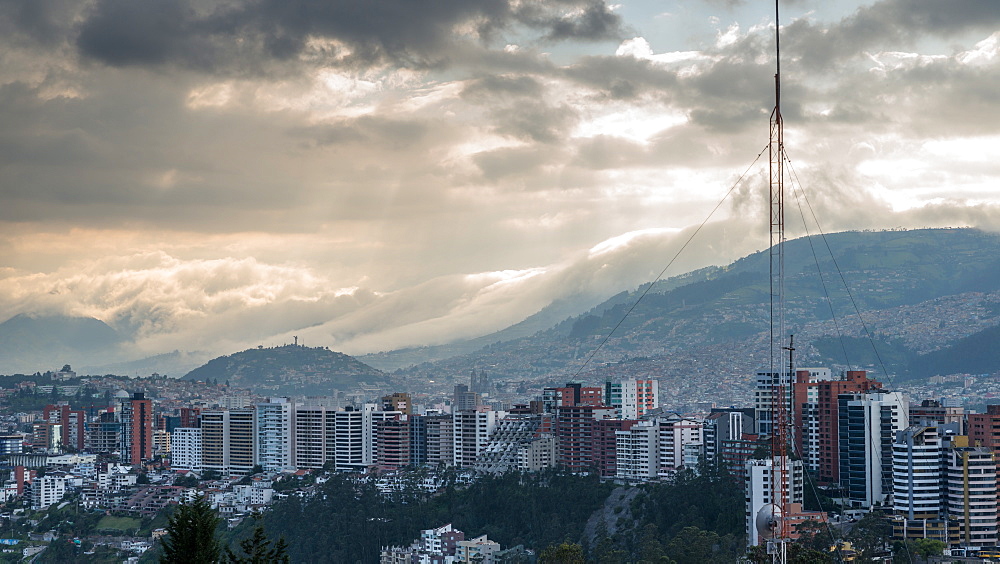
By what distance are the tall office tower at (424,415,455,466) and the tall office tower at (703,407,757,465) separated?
493 inches

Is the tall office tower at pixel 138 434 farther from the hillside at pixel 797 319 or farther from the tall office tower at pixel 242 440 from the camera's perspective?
the hillside at pixel 797 319

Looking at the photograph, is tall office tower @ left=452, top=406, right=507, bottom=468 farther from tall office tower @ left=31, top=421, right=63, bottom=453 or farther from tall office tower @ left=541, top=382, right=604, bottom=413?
tall office tower @ left=31, top=421, right=63, bottom=453

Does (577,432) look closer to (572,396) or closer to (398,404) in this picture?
(572,396)

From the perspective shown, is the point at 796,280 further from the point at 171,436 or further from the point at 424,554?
the point at 424,554

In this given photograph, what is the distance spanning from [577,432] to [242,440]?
20.5 m

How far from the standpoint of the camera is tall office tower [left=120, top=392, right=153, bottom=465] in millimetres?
65812

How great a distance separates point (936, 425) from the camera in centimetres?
3183

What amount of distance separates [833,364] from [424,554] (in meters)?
69.9

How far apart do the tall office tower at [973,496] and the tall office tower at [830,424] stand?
18.4ft

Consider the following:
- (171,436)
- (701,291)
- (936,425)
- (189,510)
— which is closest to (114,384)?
(171,436)

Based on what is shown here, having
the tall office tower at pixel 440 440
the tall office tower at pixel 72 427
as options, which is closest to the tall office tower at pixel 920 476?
the tall office tower at pixel 440 440

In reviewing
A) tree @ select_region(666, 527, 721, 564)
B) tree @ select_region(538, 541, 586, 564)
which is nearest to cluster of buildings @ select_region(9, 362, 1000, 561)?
tree @ select_region(666, 527, 721, 564)

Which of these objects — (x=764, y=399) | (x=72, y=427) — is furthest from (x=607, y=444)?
(x=72, y=427)

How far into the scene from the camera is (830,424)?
3659cm
